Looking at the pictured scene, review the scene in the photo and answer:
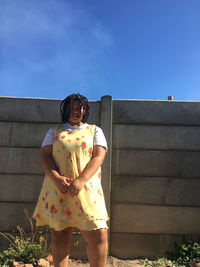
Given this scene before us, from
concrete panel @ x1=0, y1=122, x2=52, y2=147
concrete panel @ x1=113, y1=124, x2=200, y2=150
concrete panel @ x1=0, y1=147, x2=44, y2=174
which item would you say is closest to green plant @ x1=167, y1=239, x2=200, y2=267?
A: concrete panel @ x1=113, y1=124, x2=200, y2=150

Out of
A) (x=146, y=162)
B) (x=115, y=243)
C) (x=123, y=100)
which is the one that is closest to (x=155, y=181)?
(x=146, y=162)

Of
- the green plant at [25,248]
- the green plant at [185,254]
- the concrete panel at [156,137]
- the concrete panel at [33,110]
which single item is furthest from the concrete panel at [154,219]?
the concrete panel at [33,110]

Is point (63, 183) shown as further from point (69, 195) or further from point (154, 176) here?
point (154, 176)

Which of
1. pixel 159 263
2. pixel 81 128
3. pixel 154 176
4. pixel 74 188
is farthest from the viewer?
pixel 154 176

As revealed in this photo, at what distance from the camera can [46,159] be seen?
1933 millimetres

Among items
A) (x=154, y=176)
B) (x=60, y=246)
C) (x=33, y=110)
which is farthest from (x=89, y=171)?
(x=33, y=110)

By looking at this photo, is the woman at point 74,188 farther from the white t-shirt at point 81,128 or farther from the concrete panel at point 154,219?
the concrete panel at point 154,219

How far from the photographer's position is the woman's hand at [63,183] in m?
1.73

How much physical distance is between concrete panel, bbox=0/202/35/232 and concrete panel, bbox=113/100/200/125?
5.99 feet

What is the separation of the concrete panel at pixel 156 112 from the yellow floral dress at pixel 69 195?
155 centimetres

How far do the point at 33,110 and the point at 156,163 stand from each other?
1972mm

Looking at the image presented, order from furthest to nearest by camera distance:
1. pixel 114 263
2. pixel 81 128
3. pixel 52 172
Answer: pixel 114 263
pixel 81 128
pixel 52 172

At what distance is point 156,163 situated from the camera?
3.34 metres

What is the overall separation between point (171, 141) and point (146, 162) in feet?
1.59
